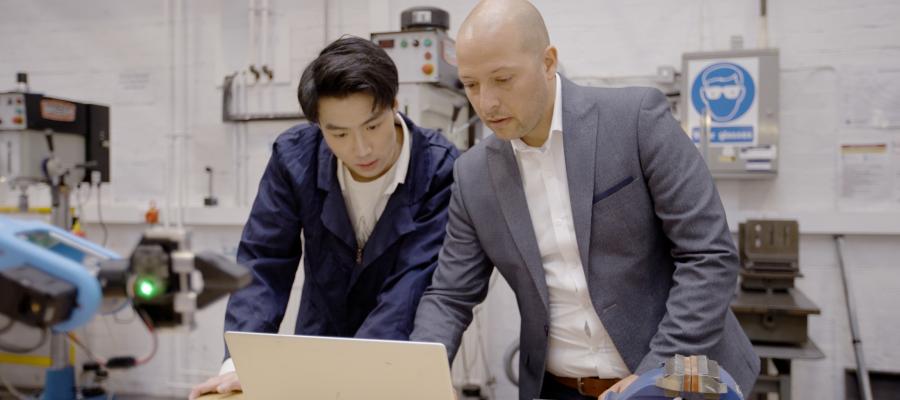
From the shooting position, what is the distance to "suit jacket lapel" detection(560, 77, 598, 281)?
49.1 inches

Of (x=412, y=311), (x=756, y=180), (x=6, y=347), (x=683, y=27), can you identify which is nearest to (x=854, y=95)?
(x=756, y=180)

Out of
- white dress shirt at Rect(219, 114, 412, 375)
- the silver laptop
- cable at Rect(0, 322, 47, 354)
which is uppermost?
white dress shirt at Rect(219, 114, 412, 375)

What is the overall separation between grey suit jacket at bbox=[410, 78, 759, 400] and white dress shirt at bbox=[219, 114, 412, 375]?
16cm

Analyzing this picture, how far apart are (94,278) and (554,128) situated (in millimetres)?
946

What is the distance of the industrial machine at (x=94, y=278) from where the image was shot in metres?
0.47

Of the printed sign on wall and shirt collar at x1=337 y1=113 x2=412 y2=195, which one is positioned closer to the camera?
shirt collar at x1=337 y1=113 x2=412 y2=195

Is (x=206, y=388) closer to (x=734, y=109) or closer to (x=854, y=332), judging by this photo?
(x=734, y=109)

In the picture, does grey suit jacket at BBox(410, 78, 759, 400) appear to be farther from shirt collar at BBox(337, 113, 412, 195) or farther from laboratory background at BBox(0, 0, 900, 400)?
laboratory background at BBox(0, 0, 900, 400)

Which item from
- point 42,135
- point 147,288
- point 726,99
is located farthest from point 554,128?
point 42,135

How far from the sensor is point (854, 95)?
9.36 ft

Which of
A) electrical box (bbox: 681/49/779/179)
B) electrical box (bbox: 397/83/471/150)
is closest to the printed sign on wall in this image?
electrical box (bbox: 681/49/779/179)

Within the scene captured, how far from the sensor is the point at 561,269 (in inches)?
51.6

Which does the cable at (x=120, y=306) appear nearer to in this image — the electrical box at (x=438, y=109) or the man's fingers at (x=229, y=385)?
the man's fingers at (x=229, y=385)

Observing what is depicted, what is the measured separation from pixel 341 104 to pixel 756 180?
2200mm
